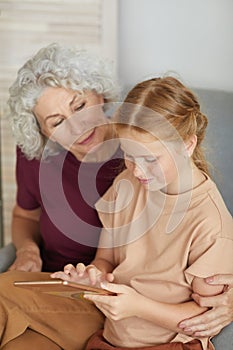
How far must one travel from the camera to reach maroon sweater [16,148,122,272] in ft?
5.63

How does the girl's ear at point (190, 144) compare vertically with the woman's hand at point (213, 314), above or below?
above

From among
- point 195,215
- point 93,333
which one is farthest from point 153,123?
point 93,333

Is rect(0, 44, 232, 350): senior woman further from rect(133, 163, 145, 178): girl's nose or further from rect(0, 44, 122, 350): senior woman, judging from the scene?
rect(133, 163, 145, 178): girl's nose

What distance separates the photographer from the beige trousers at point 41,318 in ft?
5.05

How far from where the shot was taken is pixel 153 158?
1325mm

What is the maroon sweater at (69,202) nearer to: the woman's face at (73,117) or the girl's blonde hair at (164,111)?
the woman's face at (73,117)

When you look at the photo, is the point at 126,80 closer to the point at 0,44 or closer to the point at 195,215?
the point at 0,44

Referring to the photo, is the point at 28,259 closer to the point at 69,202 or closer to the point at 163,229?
the point at 69,202

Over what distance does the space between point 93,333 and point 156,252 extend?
28 centimetres

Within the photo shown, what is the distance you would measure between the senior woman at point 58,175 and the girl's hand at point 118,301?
0.25 metres

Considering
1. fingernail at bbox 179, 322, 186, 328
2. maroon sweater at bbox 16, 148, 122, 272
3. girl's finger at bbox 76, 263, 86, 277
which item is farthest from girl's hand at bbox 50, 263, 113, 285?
maroon sweater at bbox 16, 148, 122, 272

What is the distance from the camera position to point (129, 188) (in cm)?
152

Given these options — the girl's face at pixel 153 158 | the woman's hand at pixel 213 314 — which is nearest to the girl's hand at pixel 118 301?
the woman's hand at pixel 213 314

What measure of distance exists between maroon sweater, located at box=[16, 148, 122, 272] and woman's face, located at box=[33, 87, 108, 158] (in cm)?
8
